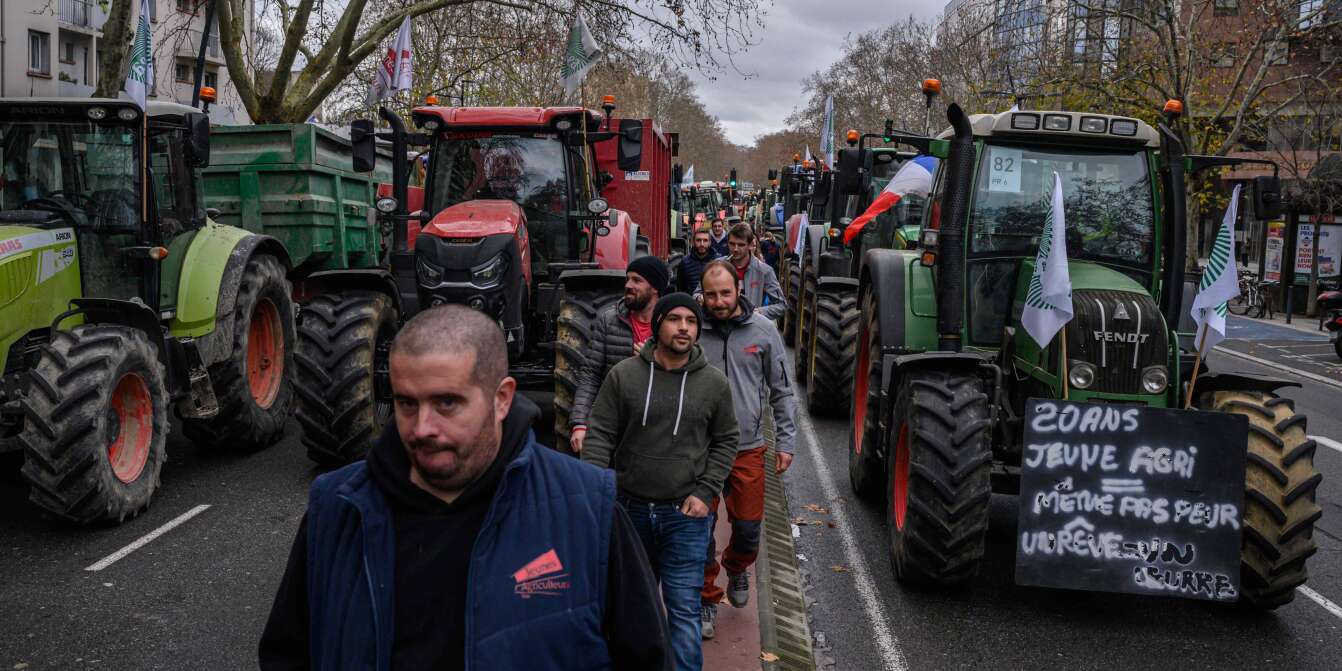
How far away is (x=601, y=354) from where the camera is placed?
5.46 metres

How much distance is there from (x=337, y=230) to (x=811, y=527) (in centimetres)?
779

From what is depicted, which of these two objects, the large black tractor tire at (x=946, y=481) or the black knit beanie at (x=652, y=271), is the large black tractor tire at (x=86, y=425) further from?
the large black tractor tire at (x=946, y=481)

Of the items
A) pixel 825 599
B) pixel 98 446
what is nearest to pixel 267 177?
pixel 98 446

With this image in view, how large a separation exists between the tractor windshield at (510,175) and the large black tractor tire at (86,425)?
294 cm

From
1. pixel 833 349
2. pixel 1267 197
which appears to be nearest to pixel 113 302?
pixel 833 349

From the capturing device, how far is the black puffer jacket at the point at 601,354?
5.20 m

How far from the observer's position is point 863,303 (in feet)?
28.9

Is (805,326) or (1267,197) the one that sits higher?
(1267,197)

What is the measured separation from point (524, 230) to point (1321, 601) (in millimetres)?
5699

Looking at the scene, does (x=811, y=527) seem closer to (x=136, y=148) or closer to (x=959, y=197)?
(x=959, y=197)

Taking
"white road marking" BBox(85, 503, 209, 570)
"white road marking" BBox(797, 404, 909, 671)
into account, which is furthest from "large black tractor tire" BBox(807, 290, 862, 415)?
"white road marking" BBox(85, 503, 209, 570)

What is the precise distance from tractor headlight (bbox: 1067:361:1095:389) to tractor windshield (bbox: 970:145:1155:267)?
1.03 meters

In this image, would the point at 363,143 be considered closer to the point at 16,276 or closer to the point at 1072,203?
the point at 16,276

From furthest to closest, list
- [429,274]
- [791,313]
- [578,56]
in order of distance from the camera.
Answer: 1. [791,313]
2. [578,56]
3. [429,274]
